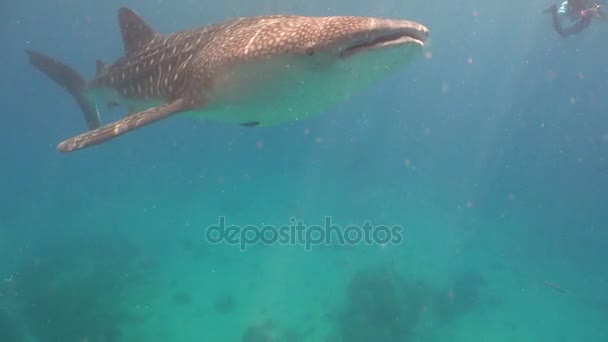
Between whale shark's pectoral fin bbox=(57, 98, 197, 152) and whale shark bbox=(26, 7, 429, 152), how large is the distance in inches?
0.5

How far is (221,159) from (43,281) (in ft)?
75.3

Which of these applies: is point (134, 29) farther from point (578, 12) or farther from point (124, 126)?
point (578, 12)

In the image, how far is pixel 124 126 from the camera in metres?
5.18

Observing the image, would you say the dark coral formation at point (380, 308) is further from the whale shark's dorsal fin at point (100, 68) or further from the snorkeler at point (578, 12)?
the snorkeler at point (578, 12)

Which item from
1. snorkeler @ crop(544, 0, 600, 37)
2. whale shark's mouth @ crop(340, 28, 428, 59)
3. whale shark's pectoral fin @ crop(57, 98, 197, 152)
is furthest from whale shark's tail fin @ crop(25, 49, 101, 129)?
snorkeler @ crop(544, 0, 600, 37)

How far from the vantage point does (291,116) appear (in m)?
5.44

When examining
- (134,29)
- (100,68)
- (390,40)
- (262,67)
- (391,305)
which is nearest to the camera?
(390,40)

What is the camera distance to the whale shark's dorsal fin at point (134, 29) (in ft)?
25.6

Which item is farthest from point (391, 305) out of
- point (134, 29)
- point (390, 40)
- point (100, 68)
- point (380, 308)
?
point (390, 40)

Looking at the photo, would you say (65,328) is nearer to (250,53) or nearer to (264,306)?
(264,306)

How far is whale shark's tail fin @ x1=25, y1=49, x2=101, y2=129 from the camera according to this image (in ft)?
28.5

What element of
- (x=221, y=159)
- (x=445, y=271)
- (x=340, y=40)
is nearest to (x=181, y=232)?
(x=445, y=271)

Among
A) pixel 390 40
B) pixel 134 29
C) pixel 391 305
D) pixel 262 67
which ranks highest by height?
pixel 390 40

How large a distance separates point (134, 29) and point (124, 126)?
11.6 feet
